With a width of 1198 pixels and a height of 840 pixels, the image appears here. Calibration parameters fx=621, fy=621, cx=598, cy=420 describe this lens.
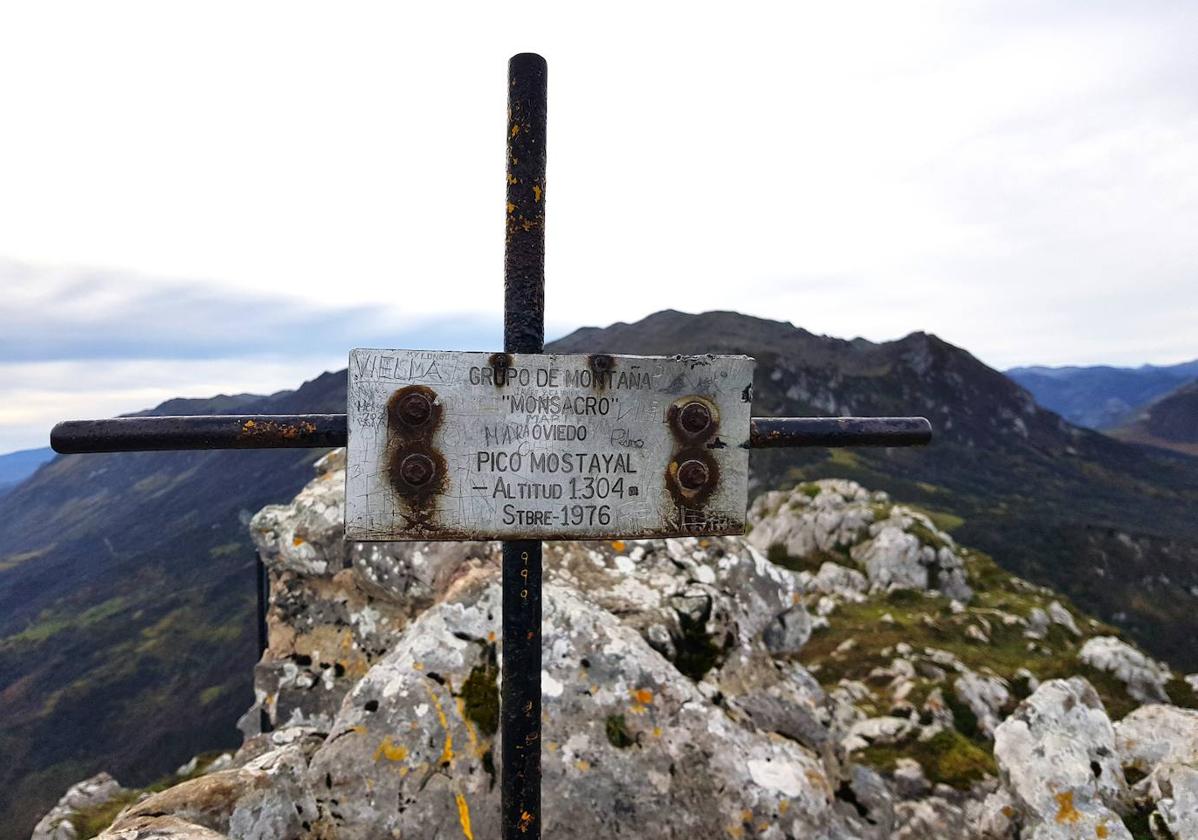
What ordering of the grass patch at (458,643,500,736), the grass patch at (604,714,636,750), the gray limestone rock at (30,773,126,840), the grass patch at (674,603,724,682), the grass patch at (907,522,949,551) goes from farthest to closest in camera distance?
the grass patch at (907,522,949,551) → the gray limestone rock at (30,773,126,840) → the grass patch at (674,603,724,682) → the grass patch at (458,643,500,736) → the grass patch at (604,714,636,750)

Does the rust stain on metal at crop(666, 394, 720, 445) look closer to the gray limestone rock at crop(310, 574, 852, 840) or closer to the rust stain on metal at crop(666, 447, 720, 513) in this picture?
the rust stain on metal at crop(666, 447, 720, 513)

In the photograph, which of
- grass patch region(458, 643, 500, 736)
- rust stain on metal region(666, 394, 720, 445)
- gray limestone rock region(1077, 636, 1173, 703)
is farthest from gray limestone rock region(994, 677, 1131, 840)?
gray limestone rock region(1077, 636, 1173, 703)

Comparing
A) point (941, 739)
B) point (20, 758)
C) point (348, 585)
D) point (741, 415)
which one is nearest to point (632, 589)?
point (348, 585)

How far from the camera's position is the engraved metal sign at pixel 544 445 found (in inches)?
140

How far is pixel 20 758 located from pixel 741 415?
898 feet

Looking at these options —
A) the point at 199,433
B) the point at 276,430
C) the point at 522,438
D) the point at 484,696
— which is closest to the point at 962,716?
the point at 484,696

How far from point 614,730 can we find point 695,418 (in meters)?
4.91

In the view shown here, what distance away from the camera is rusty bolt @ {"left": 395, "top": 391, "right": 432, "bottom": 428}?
11.6 ft

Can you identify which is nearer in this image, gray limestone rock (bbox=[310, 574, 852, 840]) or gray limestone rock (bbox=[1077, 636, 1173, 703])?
gray limestone rock (bbox=[310, 574, 852, 840])

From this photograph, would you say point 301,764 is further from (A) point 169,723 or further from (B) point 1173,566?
(A) point 169,723

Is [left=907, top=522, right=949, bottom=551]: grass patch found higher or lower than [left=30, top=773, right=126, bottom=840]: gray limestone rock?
higher

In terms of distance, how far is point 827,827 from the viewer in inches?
275

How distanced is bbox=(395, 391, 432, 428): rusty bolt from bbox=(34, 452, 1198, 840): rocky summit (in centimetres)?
398

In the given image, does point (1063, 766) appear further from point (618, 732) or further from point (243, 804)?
point (243, 804)
